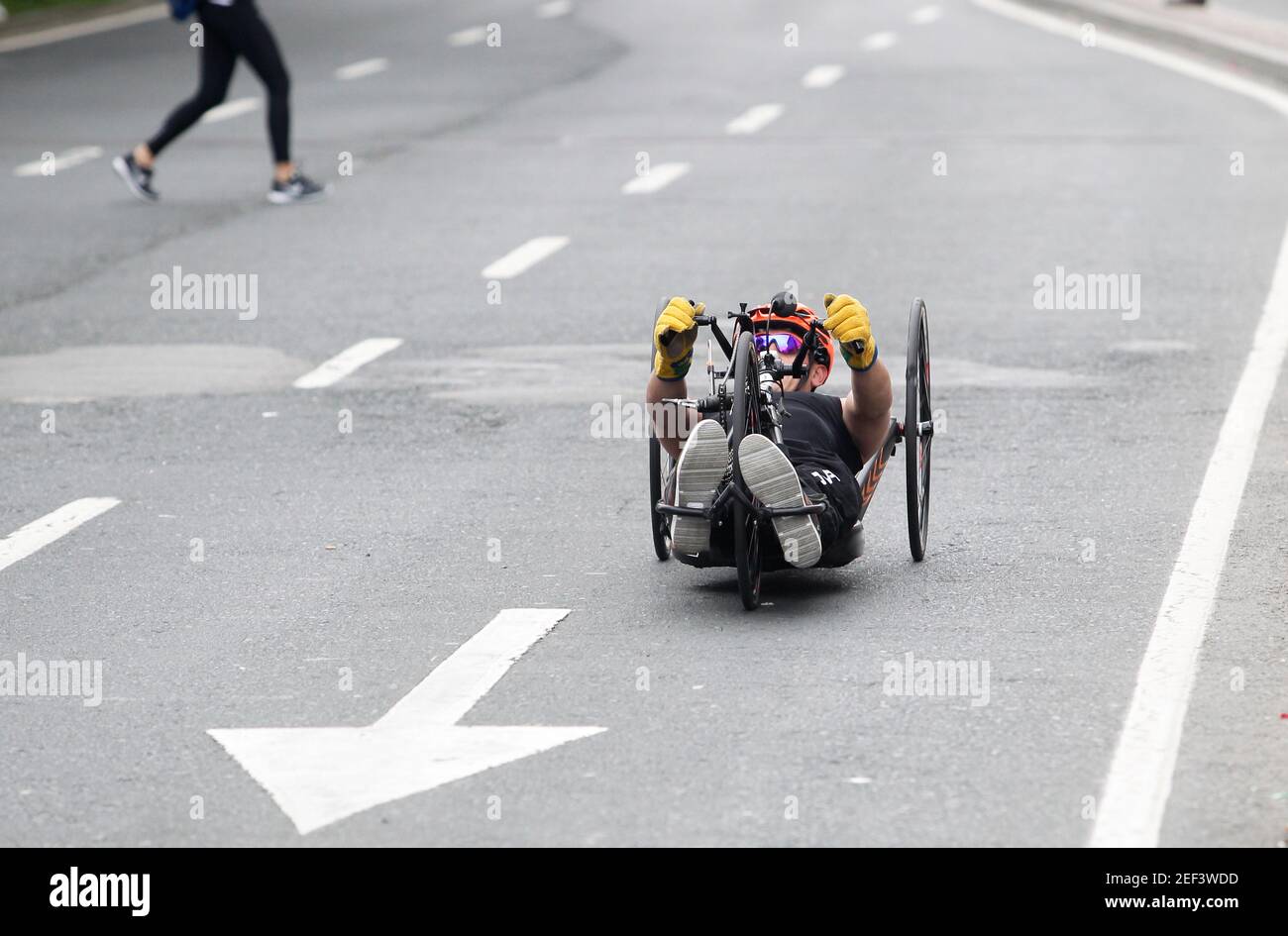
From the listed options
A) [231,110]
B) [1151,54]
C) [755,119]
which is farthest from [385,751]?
[1151,54]

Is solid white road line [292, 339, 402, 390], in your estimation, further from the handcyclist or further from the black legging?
the black legging

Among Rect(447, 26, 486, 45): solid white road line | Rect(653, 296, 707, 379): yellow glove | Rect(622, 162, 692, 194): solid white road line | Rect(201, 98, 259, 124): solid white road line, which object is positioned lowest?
Rect(447, 26, 486, 45): solid white road line

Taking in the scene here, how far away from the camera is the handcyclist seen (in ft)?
22.8

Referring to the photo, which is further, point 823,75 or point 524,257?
point 823,75

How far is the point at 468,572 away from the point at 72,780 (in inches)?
85.2

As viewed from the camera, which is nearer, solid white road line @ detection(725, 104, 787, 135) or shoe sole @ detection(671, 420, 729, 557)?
shoe sole @ detection(671, 420, 729, 557)

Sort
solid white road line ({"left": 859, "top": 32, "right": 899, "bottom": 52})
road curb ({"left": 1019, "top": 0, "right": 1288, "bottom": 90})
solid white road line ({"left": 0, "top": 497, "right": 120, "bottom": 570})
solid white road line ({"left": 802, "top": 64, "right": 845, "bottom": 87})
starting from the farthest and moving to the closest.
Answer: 1. solid white road line ({"left": 859, "top": 32, "right": 899, "bottom": 52})
2. solid white road line ({"left": 802, "top": 64, "right": 845, "bottom": 87})
3. road curb ({"left": 1019, "top": 0, "right": 1288, "bottom": 90})
4. solid white road line ({"left": 0, "top": 497, "right": 120, "bottom": 570})

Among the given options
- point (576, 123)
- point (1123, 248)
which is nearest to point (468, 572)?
point (1123, 248)

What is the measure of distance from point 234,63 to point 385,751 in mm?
11774

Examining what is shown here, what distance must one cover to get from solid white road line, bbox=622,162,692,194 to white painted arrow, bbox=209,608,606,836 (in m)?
11.5

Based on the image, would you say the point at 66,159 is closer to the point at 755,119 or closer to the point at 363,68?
the point at 755,119

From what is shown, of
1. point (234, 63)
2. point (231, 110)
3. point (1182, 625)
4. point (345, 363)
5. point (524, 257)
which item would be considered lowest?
point (231, 110)

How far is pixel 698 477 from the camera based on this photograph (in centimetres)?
703

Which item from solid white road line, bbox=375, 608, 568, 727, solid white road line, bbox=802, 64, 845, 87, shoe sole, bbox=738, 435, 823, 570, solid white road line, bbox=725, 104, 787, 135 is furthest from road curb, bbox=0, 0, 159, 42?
shoe sole, bbox=738, 435, 823, 570
